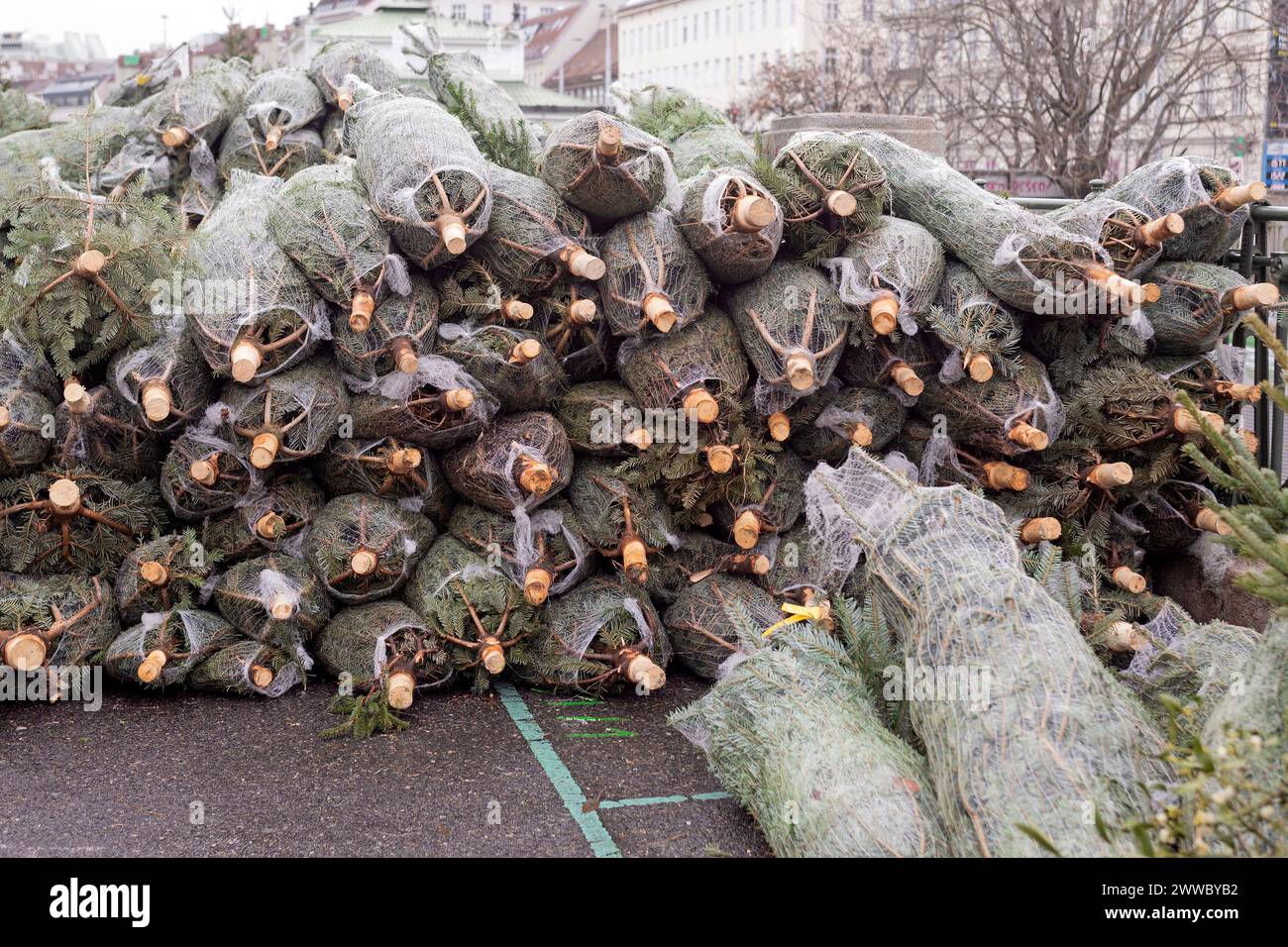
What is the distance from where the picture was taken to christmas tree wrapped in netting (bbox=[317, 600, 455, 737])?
15.9 feet

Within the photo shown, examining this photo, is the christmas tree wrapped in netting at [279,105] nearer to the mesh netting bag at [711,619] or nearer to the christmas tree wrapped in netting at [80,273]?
the christmas tree wrapped in netting at [80,273]

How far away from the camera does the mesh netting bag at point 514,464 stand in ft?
16.8

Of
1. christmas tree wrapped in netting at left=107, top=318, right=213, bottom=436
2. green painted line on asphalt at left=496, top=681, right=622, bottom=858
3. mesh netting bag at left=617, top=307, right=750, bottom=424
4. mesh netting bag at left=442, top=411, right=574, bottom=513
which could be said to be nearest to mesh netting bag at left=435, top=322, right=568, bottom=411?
mesh netting bag at left=442, top=411, right=574, bottom=513

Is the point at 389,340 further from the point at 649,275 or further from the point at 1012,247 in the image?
the point at 1012,247

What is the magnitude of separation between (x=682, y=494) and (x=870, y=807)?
223 centimetres

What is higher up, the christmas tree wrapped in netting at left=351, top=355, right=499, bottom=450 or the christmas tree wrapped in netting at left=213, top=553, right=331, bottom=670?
the christmas tree wrapped in netting at left=351, top=355, right=499, bottom=450

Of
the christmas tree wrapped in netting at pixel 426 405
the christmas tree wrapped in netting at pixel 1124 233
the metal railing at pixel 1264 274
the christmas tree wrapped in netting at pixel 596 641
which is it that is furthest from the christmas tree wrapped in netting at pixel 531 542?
the metal railing at pixel 1264 274

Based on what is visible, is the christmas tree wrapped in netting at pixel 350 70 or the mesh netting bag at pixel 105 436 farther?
the christmas tree wrapped in netting at pixel 350 70

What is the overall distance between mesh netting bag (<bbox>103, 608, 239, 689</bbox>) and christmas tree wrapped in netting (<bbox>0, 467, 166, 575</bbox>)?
0.37 metres

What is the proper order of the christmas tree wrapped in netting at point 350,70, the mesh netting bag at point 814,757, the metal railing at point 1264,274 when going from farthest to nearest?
1. the christmas tree wrapped in netting at point 350,70
2. the metal railing at point 1264,274
3. the mesh netting bag at point 814,757

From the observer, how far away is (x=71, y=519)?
16.7 ft

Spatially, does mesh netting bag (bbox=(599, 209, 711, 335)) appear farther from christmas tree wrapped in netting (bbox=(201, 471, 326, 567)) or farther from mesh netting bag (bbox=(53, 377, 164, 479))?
mesh netting bag (bbox=(53, 377, 164, 479))

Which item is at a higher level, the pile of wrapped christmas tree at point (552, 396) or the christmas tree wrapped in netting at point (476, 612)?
the pile of wrapped christmas tree at point (552, 396)

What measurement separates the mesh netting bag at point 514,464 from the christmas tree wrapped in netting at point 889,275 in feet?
4.94
